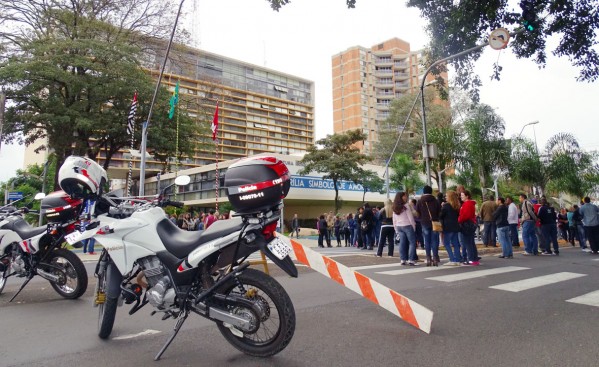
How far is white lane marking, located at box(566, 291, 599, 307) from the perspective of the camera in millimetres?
5219

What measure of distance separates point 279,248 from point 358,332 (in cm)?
145

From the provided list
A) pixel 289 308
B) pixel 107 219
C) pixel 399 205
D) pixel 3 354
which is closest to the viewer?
pixel 289 308

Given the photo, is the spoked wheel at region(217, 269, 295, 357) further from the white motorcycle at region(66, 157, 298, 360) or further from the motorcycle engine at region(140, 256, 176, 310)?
the motorcycle engine at region(140, 256, 176, 310)

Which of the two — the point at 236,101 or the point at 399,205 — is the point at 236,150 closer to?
the point at 236,101

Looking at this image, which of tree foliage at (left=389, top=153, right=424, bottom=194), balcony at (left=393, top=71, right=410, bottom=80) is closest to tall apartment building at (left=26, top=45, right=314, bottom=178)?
balcony at (left=393, top=71, right=410, bottom=80)

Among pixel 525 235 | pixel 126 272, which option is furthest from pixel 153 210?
pixel 525 235

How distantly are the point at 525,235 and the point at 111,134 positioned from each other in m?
20.6

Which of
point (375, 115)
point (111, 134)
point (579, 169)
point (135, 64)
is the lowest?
point (579, 169)

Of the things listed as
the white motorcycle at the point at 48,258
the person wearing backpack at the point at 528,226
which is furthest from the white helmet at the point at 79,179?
the person wearing backpack at the point at 528,226

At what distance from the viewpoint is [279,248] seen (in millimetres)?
3213

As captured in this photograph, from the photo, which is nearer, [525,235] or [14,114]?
[525,235]

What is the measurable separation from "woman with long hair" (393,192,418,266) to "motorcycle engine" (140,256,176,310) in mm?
6736

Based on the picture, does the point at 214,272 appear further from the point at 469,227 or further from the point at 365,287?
the point at 469,227

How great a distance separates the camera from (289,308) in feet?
10.2
